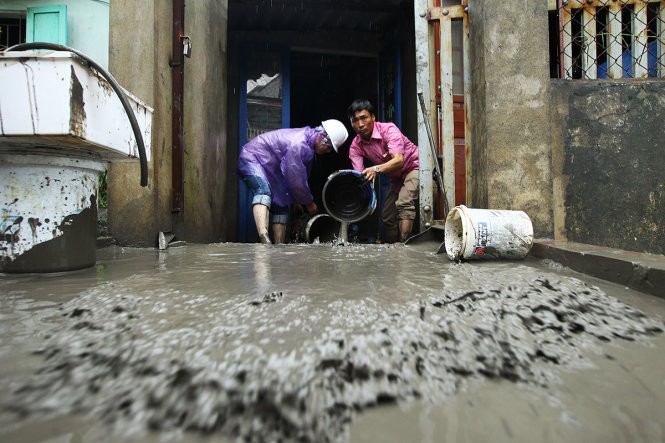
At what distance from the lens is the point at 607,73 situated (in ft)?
10.7

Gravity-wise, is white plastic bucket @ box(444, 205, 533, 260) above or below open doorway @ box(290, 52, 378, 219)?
below

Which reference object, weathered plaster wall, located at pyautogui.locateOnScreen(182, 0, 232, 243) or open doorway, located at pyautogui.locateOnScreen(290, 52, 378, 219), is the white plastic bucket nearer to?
weathered plaster wall, located at pyautogui.locateOnScreen(182, 0, 232, 243)

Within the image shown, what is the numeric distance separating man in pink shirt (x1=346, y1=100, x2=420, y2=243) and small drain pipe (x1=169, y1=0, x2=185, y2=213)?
1899 mm

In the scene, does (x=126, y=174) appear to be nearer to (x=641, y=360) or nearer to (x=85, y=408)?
(x=85, y=408)

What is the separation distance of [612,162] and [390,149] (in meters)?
2.13

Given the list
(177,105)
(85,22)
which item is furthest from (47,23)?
(177,105)

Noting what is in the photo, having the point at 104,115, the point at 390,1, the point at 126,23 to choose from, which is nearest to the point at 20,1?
the point at 126,23

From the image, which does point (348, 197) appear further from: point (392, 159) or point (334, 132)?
point (334, 132)

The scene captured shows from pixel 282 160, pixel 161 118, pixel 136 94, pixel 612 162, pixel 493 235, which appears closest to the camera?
pixel 493 235

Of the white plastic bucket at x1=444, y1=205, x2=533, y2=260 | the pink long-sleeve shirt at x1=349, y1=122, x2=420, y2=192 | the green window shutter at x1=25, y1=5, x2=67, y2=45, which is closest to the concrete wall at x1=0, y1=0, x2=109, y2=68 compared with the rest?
the green window shutter at x1=25, y1=5, x2=67, y2=45

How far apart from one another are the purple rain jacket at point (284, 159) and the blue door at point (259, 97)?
164 centimetres

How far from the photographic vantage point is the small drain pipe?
3.65m

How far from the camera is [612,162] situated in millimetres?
2939

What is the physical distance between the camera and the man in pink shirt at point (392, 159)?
14.6ft
